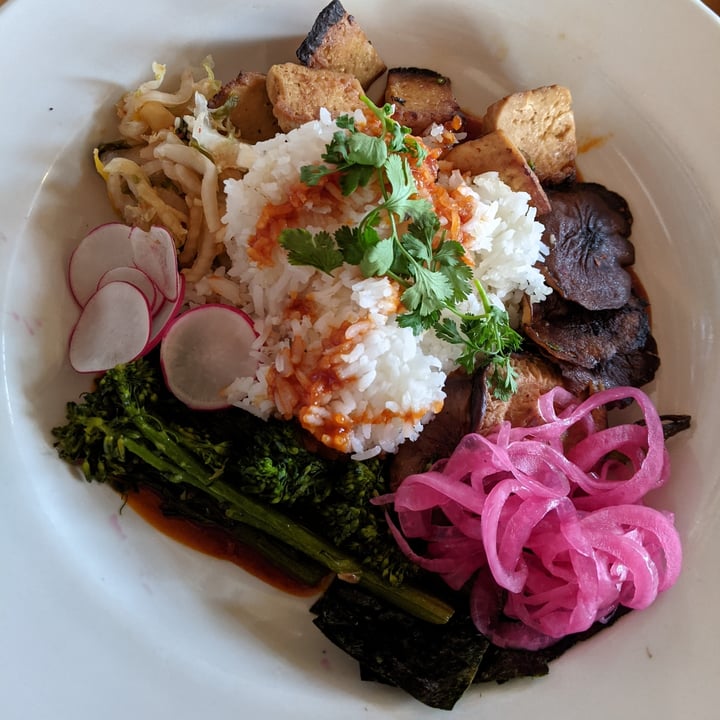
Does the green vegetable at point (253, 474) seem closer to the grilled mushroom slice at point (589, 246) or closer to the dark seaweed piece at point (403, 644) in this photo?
the dark seaweed piece at point (403, 644)

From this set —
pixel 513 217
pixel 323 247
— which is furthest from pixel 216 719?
pixel 513 217

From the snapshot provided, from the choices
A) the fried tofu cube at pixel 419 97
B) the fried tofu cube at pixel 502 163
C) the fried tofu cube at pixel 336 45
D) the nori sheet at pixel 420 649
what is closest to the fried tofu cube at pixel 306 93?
the fried tofu cube at pixel 336 45

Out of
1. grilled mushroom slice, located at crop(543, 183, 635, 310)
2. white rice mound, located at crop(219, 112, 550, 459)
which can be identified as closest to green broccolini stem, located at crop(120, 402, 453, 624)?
white rice mound, located at crop(219, 112, 550, 459)

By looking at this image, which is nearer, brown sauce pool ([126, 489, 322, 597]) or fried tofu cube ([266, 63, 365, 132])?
brown sauce pool ([126, 489, 322, 597])

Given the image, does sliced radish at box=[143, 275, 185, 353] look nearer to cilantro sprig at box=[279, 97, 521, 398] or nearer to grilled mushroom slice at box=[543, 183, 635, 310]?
cilantro sprig at box=[279, 97, 521, 398]

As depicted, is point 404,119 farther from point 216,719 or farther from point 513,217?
point 216,719

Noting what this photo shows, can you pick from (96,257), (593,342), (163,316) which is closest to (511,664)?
(593,342)

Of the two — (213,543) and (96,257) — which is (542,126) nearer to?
(96,257)
